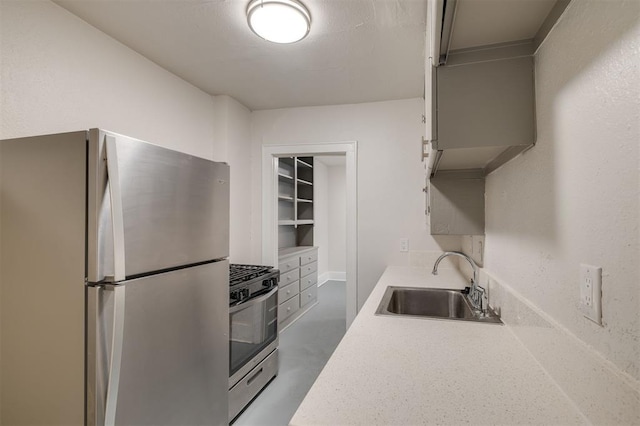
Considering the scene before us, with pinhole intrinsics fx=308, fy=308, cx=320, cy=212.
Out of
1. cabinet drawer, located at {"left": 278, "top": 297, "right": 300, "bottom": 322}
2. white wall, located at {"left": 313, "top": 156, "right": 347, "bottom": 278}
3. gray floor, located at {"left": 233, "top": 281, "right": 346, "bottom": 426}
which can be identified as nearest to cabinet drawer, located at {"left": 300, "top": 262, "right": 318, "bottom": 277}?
cabinet drawer, located at {"left": 278, "top": 297, "right": 300, "bottom": 322}

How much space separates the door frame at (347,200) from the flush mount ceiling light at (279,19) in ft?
4.40

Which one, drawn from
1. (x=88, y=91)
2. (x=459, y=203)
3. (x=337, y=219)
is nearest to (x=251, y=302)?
(x=459, y=203)

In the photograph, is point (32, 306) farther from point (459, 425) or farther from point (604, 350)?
point (604, 350)

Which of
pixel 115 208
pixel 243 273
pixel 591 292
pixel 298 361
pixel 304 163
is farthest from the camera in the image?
pixel 304 163

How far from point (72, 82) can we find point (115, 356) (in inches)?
58.2

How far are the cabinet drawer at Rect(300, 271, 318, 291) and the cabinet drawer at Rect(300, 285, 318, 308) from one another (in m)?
0.07

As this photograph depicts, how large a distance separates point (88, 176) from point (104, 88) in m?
1.09

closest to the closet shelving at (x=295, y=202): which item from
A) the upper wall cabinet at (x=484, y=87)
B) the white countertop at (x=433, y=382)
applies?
the white countertop at (x=433, y=382)

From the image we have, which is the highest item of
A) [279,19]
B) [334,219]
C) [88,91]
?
[279,19]

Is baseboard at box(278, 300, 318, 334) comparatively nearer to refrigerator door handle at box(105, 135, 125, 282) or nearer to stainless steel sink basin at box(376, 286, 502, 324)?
stainless steel sink basin at box(376, 286, 502, 324)

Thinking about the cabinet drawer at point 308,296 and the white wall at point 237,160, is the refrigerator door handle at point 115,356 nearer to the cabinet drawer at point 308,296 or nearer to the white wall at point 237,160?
the white wall at point 237,160

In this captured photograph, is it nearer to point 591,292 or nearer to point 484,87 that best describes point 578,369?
point 591,292

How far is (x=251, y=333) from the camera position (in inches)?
87.4

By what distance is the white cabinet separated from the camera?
3618 mm
